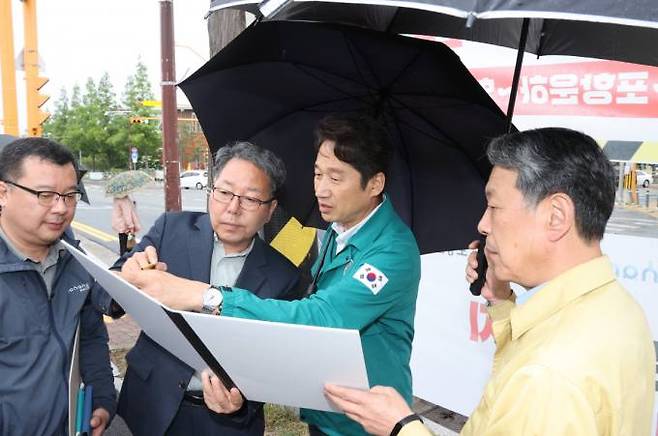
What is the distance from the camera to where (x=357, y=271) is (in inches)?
68.4

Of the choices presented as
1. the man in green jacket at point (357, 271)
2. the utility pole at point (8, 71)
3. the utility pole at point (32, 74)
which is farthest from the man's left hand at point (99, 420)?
the utility pole at point (32, 74)

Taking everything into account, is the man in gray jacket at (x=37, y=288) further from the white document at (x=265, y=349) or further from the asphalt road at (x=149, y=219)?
the asphalt road at (x=149, y=219)

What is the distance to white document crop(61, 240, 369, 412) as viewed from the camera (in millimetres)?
1220

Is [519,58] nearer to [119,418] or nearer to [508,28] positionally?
[508,28]

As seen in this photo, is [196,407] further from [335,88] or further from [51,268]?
[335,88]

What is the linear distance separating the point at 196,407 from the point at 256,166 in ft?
2.84

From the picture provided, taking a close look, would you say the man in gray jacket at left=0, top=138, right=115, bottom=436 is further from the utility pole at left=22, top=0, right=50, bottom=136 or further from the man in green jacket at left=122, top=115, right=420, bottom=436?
the utility pole at left=22, top=0, right=50, bottom=136

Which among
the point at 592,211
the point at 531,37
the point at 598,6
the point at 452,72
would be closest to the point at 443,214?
the point at 452,72

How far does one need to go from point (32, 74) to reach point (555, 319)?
9.05 m

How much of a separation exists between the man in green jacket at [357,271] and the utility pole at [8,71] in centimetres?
675

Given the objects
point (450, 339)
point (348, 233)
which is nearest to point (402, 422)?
point (348, 233)

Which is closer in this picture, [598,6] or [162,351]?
[598,6]

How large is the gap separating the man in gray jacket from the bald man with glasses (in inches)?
9.3

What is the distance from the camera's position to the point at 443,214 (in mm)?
2584
